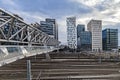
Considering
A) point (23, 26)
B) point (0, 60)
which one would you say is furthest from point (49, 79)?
point (23, 26)

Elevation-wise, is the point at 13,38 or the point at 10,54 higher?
the point at 13,38

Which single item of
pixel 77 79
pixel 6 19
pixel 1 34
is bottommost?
pixel 77 79

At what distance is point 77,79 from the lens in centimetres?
1605

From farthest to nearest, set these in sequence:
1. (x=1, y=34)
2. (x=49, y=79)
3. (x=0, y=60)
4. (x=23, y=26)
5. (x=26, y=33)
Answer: (x=26, y=33) < (x=23, y=26) < (x=1, y=34) < (x=0, y=60) < (x=49, y=79)

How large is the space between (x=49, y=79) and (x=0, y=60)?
45.5 ft

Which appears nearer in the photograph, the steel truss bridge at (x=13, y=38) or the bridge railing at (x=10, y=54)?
the bridge railing at (x=10, y=54)

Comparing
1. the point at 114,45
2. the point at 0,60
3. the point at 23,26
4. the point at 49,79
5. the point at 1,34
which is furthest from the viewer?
the point at 114,45

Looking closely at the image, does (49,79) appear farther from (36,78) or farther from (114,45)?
(114,45)

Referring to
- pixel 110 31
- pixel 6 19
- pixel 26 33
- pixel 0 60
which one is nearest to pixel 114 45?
pixel 110 31

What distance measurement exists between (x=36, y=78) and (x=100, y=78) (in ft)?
14.8

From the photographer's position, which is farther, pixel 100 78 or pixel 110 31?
pixel 110 31

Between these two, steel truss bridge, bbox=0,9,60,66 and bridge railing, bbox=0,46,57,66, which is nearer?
bridge railing, bbox=0,46,57,66

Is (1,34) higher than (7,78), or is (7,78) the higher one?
(1,34)

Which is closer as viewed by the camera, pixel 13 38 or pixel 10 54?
pixel 10 54
